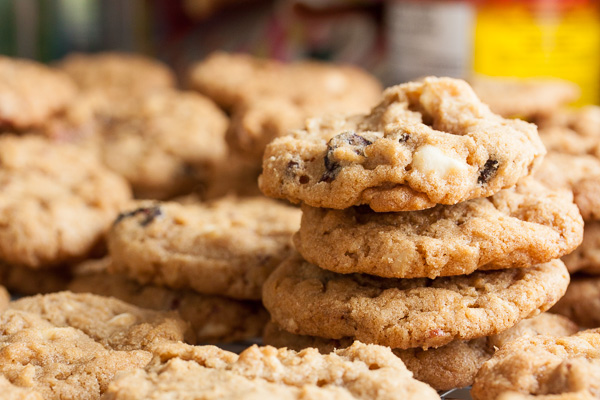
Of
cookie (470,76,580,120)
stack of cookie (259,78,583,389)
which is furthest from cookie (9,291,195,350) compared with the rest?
cookie (470,76,580,120)

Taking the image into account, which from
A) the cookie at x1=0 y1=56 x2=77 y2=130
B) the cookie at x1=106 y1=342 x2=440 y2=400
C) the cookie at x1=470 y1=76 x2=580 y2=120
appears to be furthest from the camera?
the cookie at x1=0 y1=56 x2=77 y2=130

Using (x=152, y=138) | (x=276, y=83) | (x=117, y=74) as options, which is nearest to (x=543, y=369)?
(x=152, y=138)

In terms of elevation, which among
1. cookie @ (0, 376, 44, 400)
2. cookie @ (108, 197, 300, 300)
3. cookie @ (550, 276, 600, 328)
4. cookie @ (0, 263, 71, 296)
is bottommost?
cookie @ (0, 263, 71, 296)

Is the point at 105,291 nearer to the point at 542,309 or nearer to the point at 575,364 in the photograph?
the point at 542,309

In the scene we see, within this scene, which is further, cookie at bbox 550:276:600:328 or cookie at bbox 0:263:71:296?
cookie at bbox 0:263:71:296

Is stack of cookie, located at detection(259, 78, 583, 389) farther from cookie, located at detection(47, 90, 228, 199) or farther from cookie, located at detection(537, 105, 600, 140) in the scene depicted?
cookie, located at detection(47, 90, 228, 199)

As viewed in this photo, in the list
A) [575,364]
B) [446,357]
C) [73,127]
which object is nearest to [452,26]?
[73,127]
